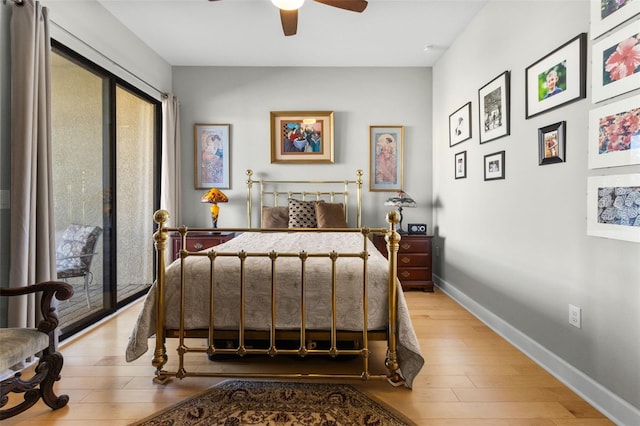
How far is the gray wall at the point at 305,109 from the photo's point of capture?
14.9 ft

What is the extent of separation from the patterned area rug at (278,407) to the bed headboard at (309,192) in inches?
108

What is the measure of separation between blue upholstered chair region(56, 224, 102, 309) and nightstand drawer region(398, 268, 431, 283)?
3.17 metres

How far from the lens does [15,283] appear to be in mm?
2074

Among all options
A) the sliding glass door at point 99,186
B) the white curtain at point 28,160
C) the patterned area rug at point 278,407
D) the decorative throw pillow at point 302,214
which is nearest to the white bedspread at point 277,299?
the patterned area rug at point 278,407

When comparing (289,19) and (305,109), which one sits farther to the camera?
(305,109)

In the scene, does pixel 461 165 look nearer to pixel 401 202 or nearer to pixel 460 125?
pixel 460 125

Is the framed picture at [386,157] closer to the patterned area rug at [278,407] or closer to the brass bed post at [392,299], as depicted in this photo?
the brass bed post at [392,299]

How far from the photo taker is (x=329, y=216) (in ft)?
13.3

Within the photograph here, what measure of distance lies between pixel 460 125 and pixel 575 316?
2213mm

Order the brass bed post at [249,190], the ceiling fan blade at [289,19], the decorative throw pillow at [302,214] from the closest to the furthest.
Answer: the ceiling fan blade at [289,19] < the decorative throw pillow at [302,214] < the brass bed post at [249,190]

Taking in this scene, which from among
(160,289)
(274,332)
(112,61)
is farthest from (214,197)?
(274,332)

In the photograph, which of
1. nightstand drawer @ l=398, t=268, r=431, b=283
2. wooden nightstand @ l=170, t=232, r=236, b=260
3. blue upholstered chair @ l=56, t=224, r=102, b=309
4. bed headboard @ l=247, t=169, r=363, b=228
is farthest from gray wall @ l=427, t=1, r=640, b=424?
blue upholstered chair @ l=56, t=224, r=102, b=309

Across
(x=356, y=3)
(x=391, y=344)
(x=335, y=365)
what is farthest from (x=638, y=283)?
(x=356, y=3)

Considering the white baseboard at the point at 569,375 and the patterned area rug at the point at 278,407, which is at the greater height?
the white baseboard at the point at 569,375
